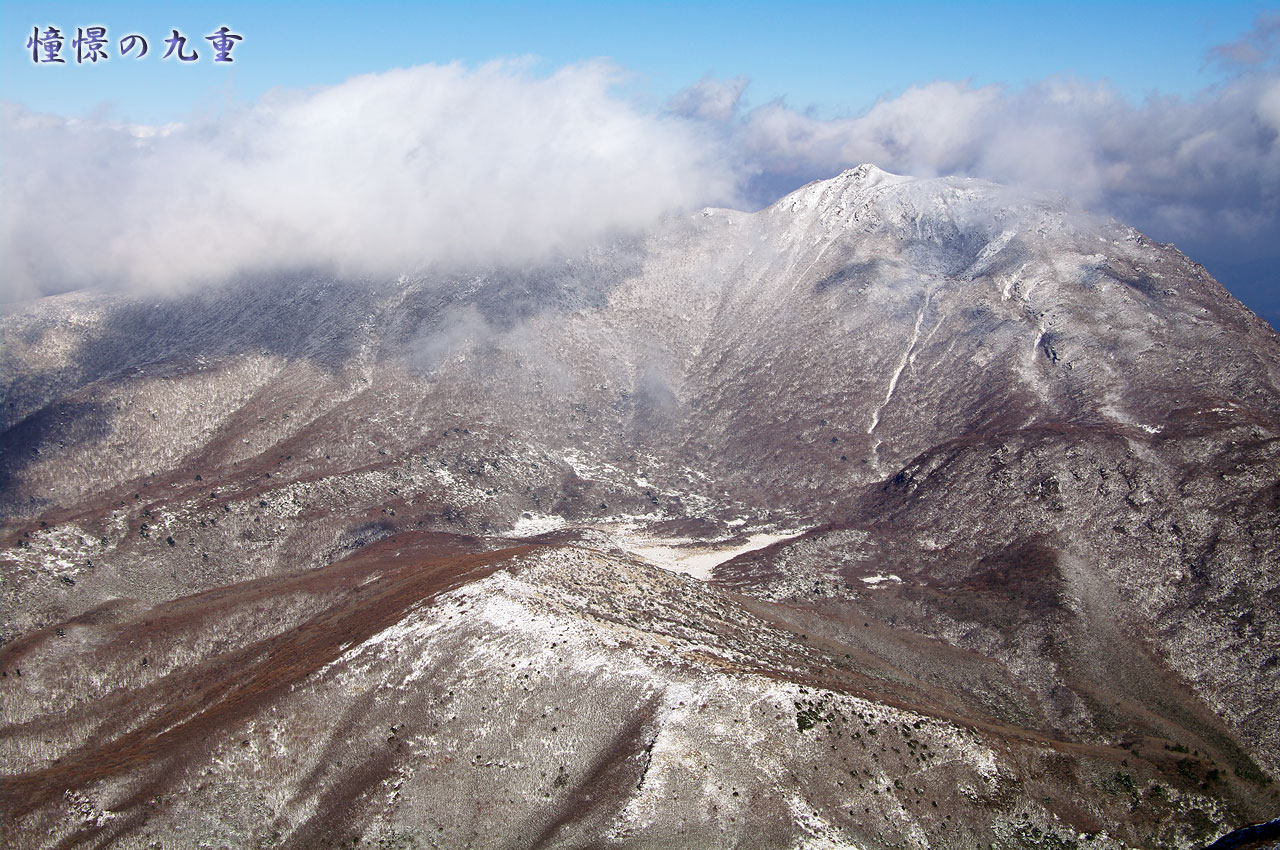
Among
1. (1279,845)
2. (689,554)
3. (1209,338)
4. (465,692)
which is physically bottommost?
(689,554)

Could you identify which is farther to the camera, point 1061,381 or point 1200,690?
point 1061,381

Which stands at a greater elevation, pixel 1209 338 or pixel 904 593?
pixel 1209 338

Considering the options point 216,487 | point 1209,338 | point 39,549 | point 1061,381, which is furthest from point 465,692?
point 1209,338

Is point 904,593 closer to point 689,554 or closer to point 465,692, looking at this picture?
Answer: point 689,554

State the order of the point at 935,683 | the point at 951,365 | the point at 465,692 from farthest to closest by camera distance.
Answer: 1. the point at 951,365
2. the point at 935,683
3. the point at 465,692

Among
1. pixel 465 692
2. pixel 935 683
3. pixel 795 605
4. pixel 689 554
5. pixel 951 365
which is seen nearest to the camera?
pixel 465 692

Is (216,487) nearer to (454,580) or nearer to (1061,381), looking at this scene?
(454,580)
